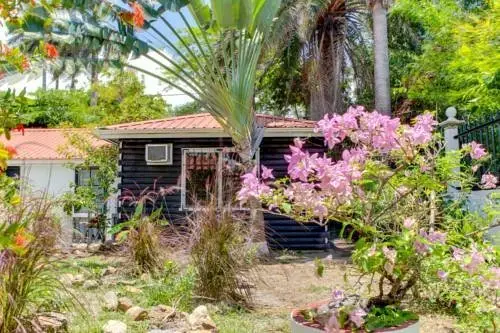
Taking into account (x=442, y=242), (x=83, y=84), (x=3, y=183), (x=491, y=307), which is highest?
(x=83, y=84)

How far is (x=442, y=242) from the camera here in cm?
290

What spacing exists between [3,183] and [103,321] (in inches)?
107

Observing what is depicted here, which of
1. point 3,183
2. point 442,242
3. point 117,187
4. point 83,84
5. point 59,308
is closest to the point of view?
point 3,183

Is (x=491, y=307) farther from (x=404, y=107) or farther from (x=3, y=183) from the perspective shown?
(x=404, y=107)

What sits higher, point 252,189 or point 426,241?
point 252,189

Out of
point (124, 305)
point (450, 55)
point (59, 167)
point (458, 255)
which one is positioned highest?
point (450, 55)

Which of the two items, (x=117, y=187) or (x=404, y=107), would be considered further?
(x=404, y=107)

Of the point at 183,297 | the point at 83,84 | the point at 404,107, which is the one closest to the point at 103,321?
the point at 183,297

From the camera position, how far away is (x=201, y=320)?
446 cm

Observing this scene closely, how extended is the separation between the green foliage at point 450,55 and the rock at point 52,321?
542 cm

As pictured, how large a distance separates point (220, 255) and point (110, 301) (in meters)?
1.36

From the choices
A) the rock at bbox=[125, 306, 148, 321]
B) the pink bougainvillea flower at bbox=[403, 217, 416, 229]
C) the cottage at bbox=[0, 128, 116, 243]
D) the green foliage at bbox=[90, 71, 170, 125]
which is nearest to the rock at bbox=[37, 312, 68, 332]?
the rock at bbox=[125, 306, 148, 321]

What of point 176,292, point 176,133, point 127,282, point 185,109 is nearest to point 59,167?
point 176,133

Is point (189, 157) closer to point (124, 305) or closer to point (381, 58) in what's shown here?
point (381, 58)
